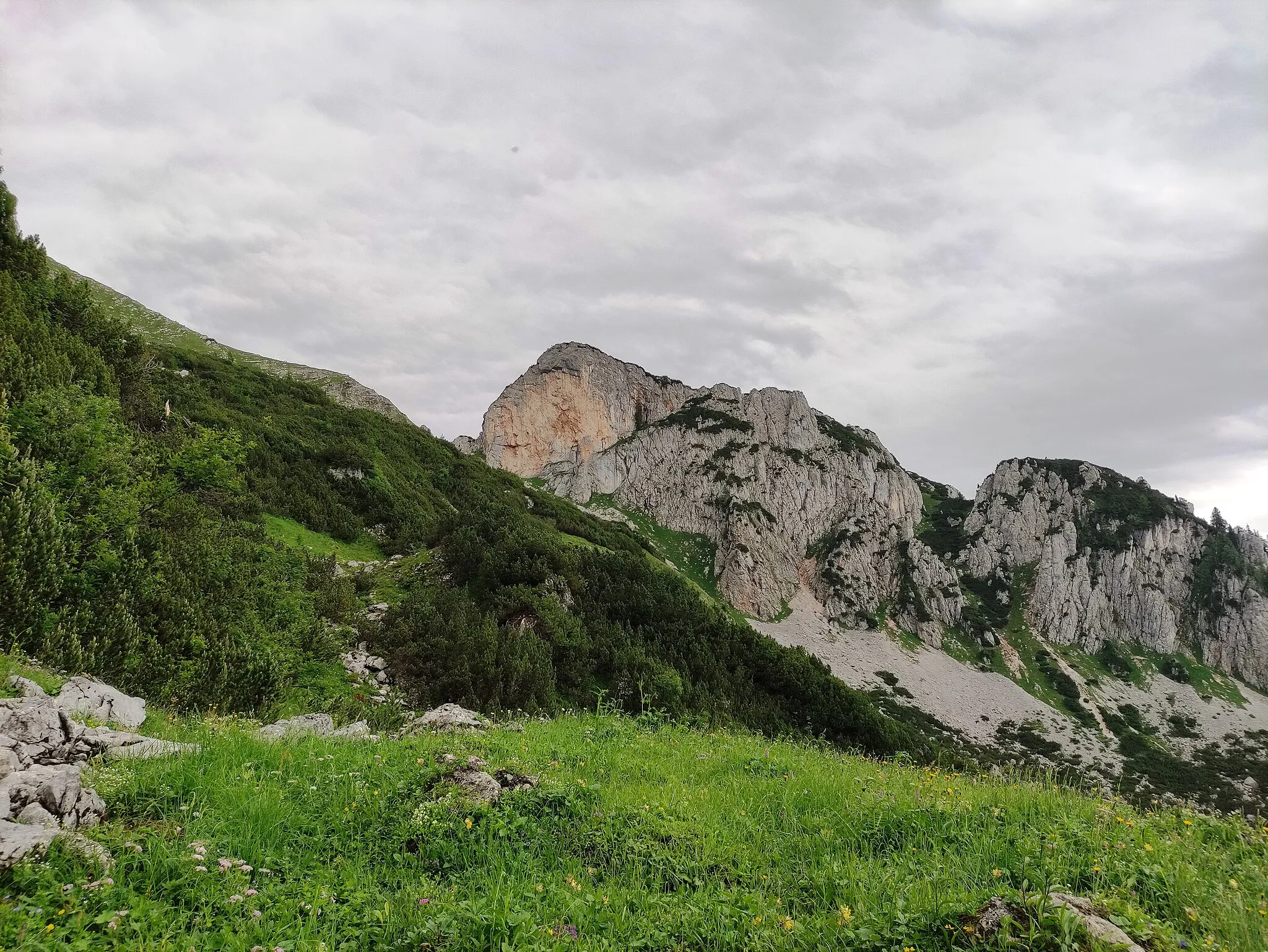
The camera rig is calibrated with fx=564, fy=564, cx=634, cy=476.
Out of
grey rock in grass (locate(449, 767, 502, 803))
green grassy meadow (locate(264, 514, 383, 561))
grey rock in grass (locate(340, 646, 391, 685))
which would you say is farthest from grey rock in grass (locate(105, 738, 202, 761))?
green grassy meadow (locate(264, 514, 383, 561))

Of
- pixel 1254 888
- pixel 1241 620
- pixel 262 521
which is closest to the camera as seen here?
pixel 1254 888


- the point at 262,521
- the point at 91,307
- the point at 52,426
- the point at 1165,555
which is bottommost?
the point at 262,521

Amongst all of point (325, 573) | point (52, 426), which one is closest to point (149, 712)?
point (52, 426)

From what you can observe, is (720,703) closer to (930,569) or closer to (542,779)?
(542,779)

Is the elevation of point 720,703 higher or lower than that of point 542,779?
lower

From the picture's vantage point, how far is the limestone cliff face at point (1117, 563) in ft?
405

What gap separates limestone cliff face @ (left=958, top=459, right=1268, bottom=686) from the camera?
123438 millimetres

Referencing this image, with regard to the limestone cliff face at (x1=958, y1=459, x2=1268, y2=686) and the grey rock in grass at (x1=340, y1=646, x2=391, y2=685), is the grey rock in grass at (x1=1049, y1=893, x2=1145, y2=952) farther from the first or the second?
the limestone cliff face at (x1=958, y1=459, x2=1268, y2=686)

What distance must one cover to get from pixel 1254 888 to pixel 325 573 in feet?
64.0

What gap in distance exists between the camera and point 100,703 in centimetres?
737

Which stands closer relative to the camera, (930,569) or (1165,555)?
(930,569)

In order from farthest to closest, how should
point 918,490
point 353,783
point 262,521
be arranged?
1. point 918,490
2. point 262,521
3. point 353,783

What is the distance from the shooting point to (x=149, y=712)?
26.3 ft

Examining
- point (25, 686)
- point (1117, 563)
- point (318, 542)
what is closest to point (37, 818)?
point (25, 686)
